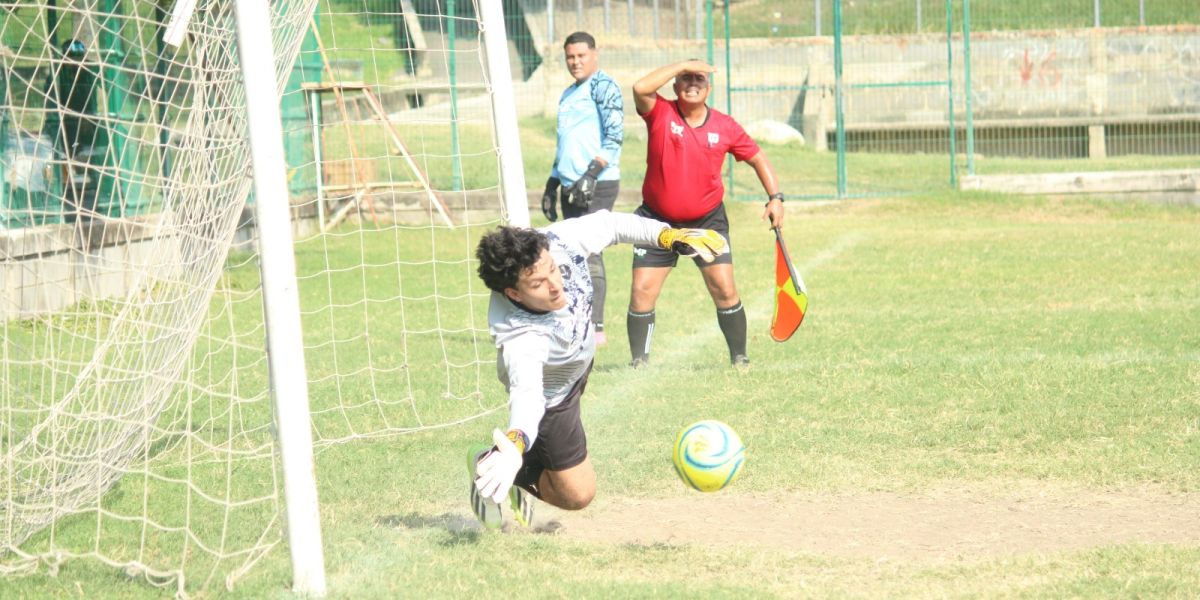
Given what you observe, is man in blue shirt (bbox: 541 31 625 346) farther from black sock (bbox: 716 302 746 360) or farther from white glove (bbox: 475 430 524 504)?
white glove (bbox: 475 430 524 504)

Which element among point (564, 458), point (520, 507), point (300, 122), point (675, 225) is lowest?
point (520, 507)

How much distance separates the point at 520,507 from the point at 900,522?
4.97 feet

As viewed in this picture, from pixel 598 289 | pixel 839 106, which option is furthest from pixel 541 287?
pixel 839 106

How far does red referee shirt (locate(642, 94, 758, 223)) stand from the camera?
27.0ft

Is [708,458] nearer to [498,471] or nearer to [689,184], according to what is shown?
[498,471]

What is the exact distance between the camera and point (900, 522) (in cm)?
524

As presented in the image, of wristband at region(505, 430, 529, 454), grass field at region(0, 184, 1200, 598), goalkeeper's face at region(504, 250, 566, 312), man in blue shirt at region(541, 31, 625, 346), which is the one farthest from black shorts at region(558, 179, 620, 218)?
wristband at region(505, 430, 529, 454)

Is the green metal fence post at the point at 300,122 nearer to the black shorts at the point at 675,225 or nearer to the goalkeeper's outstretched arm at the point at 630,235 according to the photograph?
the black shorts at the point at 675,225

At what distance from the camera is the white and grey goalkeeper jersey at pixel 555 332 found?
15.1ft

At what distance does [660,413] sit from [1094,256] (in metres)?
7.26

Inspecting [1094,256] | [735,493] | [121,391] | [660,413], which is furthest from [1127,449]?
[1094,256]

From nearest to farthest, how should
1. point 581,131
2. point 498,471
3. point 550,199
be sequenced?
point 498,471 → point 581,131 → point 550,199

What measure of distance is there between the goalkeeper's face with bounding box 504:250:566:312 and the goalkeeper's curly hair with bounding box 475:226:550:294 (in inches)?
0.9

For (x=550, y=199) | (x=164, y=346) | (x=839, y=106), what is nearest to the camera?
(x=164, y=346)
